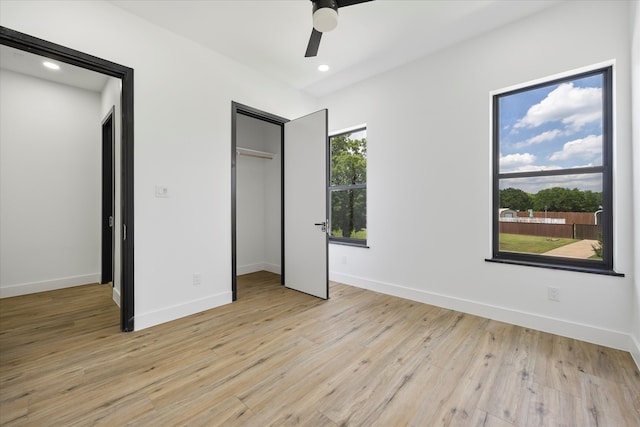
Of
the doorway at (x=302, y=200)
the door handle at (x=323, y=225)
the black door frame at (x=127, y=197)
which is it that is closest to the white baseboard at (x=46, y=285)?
the black door frame at (x=127, y=197)

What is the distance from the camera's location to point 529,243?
2.74 metres

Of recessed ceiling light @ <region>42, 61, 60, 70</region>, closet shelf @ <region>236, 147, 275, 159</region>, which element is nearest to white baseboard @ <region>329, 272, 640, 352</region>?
closet shelf @ <region>236, 147, 275, 159</region>

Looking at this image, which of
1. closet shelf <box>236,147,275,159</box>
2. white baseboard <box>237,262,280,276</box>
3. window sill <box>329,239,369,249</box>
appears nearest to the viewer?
window sill <box>329,239,369,249</box>

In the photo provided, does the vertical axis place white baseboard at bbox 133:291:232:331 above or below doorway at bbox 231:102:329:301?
below

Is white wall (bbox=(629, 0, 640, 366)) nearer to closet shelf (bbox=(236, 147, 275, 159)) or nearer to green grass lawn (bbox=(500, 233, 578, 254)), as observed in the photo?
green grass lawn (bbox=(500, 233, 578, 254))

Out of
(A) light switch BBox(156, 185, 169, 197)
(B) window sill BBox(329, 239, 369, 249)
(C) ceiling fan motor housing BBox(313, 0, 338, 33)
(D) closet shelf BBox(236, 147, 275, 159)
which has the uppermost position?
(C) ceiling fan motor housing BBox(313, 0, 338, 33)

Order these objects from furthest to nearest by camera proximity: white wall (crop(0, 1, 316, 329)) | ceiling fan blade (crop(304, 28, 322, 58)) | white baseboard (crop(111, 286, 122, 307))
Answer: white baseboard (crop(111, 286, 122, 307)) → white wall (crop(0, 1, 316, 329)) → ceiling fan blade (crop(304, 28, 322, 58))

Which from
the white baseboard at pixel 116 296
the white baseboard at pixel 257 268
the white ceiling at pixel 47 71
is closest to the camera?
the white ceiling at pixel 47 71

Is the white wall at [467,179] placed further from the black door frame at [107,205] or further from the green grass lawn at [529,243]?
the black door frame at [107,205]

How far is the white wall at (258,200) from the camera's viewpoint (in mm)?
4781

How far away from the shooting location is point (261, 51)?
3.16m

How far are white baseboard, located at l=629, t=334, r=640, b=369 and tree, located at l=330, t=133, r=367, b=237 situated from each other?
2705 millimetres

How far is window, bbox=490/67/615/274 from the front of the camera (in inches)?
94.0

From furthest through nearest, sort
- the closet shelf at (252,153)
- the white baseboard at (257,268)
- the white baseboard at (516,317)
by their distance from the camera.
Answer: the white baseboard at (257,268) < the closet shelf at (252,153) < the white baseboard at (516,317)
